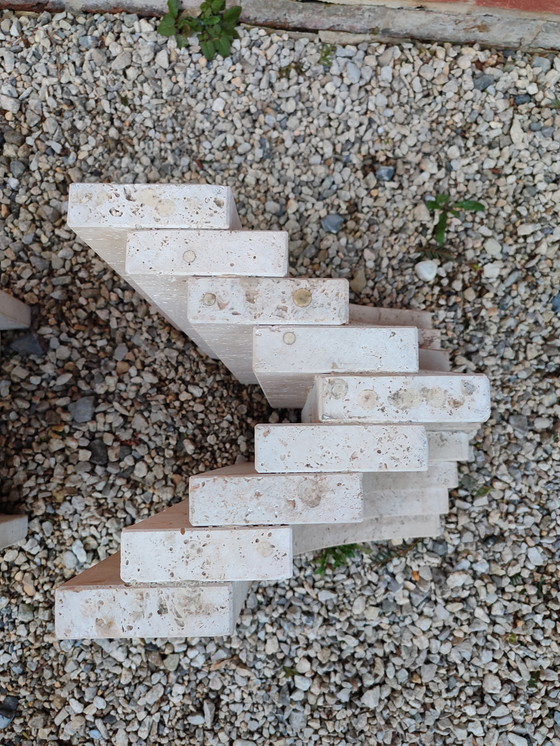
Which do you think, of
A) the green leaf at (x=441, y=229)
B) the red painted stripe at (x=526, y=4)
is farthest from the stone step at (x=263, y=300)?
the red painted stripe at (x=526, y=4)

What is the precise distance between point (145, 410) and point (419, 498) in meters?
1.29

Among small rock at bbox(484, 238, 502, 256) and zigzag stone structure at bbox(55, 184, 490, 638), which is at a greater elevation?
small rock at bbox(484, 238, 502, 256)

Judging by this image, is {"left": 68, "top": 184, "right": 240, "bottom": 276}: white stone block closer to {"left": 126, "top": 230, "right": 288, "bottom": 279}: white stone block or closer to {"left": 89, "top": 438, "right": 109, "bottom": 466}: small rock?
{"left": 126, "top": 230, "right": 288, "bottom": 279}: white stone block

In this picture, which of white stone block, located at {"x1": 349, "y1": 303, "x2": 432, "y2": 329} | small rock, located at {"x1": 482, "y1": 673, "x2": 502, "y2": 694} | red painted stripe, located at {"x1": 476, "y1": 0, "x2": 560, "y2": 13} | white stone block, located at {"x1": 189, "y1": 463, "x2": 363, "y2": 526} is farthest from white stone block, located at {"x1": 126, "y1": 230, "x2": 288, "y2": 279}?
small rock, located at {"x1": 482, "y1": 673, "x2": 502, "y2": 694}

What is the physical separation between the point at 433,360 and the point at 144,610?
1.54 m

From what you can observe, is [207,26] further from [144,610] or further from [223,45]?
[144,610]

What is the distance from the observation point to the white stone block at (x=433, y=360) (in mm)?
2592

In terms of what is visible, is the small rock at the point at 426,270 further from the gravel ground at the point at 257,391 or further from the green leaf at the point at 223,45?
the green leaf at the point at 223,45

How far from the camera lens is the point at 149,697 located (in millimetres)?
2686

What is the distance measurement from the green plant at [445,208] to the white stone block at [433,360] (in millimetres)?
609

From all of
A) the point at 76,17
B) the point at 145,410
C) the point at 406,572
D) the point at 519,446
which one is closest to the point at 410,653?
the point at 406,572

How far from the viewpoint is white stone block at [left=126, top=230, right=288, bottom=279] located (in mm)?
1766

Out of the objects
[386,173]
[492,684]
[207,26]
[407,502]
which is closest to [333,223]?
[386,173]

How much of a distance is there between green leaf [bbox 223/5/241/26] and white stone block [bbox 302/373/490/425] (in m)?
2.05
